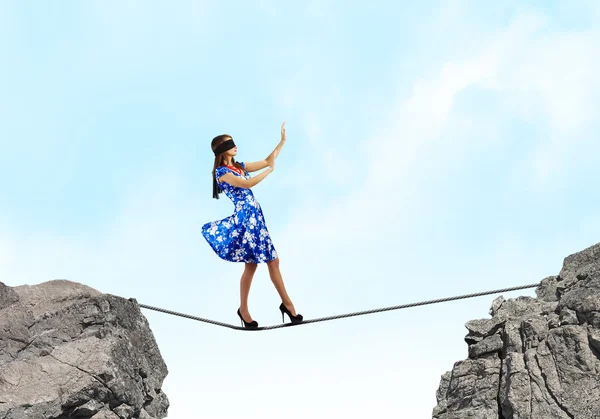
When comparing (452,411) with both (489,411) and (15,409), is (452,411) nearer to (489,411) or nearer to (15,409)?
(489,411)

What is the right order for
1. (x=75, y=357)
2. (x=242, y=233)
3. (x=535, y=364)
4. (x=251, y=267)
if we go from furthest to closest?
(x=251, y=267) < (x=242, y=233) < (x=75, y=357) < (x=535, y=364)

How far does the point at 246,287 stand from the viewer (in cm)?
1048

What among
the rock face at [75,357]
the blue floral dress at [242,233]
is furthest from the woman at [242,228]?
the rock face at [75,357]

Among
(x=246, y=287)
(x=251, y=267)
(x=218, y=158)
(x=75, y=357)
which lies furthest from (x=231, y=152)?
(x=75, y=357)

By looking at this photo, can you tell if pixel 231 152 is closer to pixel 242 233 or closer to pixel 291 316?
pixel 242 233

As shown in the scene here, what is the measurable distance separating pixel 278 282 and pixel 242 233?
2.42ft

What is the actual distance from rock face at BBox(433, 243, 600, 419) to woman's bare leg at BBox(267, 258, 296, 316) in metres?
2.05

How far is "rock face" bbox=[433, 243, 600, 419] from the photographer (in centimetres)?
879

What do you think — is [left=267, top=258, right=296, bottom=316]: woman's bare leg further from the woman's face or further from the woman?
the woman's face

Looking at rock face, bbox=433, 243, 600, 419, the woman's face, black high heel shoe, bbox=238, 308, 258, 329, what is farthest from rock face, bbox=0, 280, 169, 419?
rock face, bbox=433, 243, 600, 419

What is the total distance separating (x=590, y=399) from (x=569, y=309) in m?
1.08

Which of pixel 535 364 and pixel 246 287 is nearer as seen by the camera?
pixel 535 364

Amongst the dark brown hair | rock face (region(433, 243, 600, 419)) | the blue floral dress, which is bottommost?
rock face (region(433, 243, 600, 419))

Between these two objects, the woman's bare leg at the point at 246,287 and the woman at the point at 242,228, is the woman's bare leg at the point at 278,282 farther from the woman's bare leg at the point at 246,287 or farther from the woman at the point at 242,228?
the woman's bare leg at the point at 246,287
